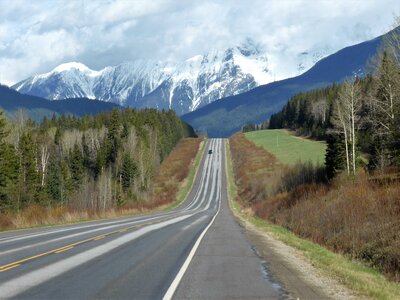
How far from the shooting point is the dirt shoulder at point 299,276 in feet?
34.9

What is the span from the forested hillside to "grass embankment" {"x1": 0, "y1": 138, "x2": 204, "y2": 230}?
11.8 feet

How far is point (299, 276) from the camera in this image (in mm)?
12867

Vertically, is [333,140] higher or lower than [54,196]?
higher

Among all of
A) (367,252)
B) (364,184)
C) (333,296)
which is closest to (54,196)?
(364,184)

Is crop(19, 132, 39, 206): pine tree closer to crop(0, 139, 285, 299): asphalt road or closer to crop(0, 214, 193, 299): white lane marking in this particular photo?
crop(0, 139, 285, 299): asphalt road

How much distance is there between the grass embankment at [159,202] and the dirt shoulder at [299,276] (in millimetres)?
18219

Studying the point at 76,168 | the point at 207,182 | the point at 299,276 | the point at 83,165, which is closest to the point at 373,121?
the point at 299,276

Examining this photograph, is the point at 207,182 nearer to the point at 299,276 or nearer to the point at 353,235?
the point at 353,235

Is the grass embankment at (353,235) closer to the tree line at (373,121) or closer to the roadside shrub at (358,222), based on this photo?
the roadside shrub at (358,222)

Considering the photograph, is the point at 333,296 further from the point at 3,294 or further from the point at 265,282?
the point at 3,294

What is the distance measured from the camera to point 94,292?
10.0 metres

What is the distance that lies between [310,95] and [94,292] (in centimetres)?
17168

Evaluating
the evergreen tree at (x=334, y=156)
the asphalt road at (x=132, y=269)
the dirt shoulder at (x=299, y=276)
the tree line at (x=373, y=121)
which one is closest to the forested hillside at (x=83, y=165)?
the evergreen tree at (x=334, y=156)

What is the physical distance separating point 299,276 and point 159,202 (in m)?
73.8
